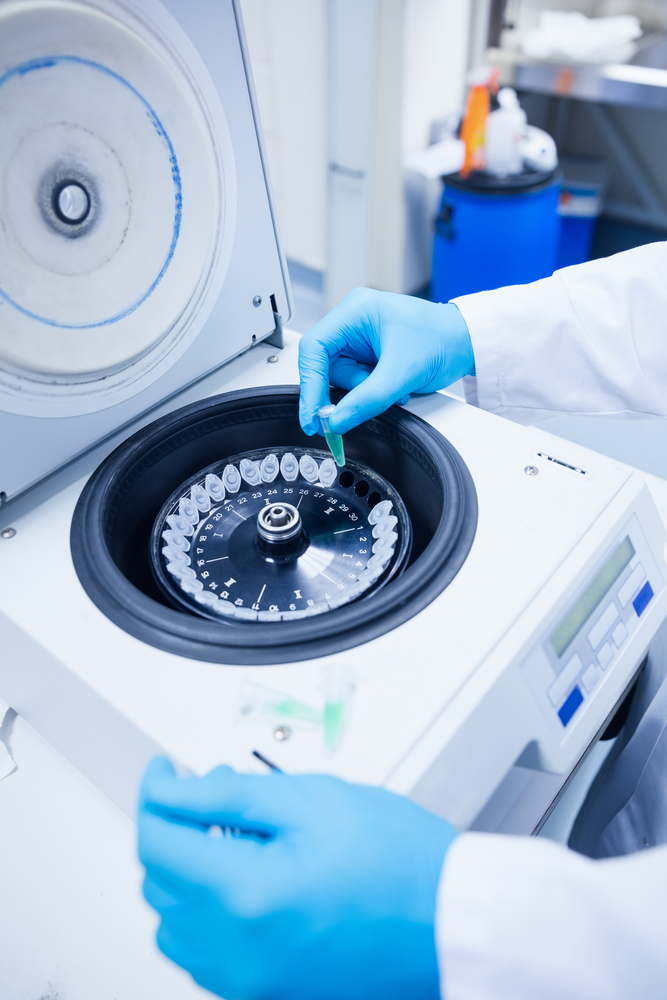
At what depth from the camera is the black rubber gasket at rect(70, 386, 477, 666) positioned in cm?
61

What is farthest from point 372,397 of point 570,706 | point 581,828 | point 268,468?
point 581,828

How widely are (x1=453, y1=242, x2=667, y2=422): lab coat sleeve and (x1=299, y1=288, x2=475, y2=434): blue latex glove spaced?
40mm

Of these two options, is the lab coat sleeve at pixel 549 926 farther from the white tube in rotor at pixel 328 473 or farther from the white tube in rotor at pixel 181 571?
the white tube in rotor at pixel 328 473

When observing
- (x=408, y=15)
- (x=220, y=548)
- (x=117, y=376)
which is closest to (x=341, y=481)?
(x=220, y=548)

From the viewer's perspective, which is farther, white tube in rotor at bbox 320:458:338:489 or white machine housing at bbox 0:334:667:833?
white tube in rotor at bbox 320:458:338:489

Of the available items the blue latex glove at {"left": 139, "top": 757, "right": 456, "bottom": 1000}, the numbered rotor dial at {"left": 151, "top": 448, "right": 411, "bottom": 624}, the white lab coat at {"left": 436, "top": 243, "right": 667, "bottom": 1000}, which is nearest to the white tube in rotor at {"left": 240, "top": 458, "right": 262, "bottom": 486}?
the numbered rotor dial at {"left": 151, "top": 448, "right": 411, "bottom": 624}

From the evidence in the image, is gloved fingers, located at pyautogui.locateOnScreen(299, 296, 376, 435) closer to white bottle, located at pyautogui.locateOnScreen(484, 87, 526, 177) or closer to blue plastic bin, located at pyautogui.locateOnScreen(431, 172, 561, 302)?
blue plastic bin, located at pyautogui.locateOnScreen(431, 172, 561, 302)

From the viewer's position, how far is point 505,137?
2.37m

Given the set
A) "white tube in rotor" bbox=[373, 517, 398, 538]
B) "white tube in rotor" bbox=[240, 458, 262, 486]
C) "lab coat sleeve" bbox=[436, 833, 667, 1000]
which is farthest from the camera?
"white tube in rotor" bbox=[240, 458, 262, 486]

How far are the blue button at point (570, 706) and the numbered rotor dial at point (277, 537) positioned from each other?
0.72ft

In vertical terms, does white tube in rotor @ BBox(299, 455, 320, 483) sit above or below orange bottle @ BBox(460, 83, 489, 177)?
below

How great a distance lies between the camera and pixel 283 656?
0.60 meters

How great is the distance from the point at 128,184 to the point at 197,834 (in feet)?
2.08

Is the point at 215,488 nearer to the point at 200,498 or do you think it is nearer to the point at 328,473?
the point at 200,498
